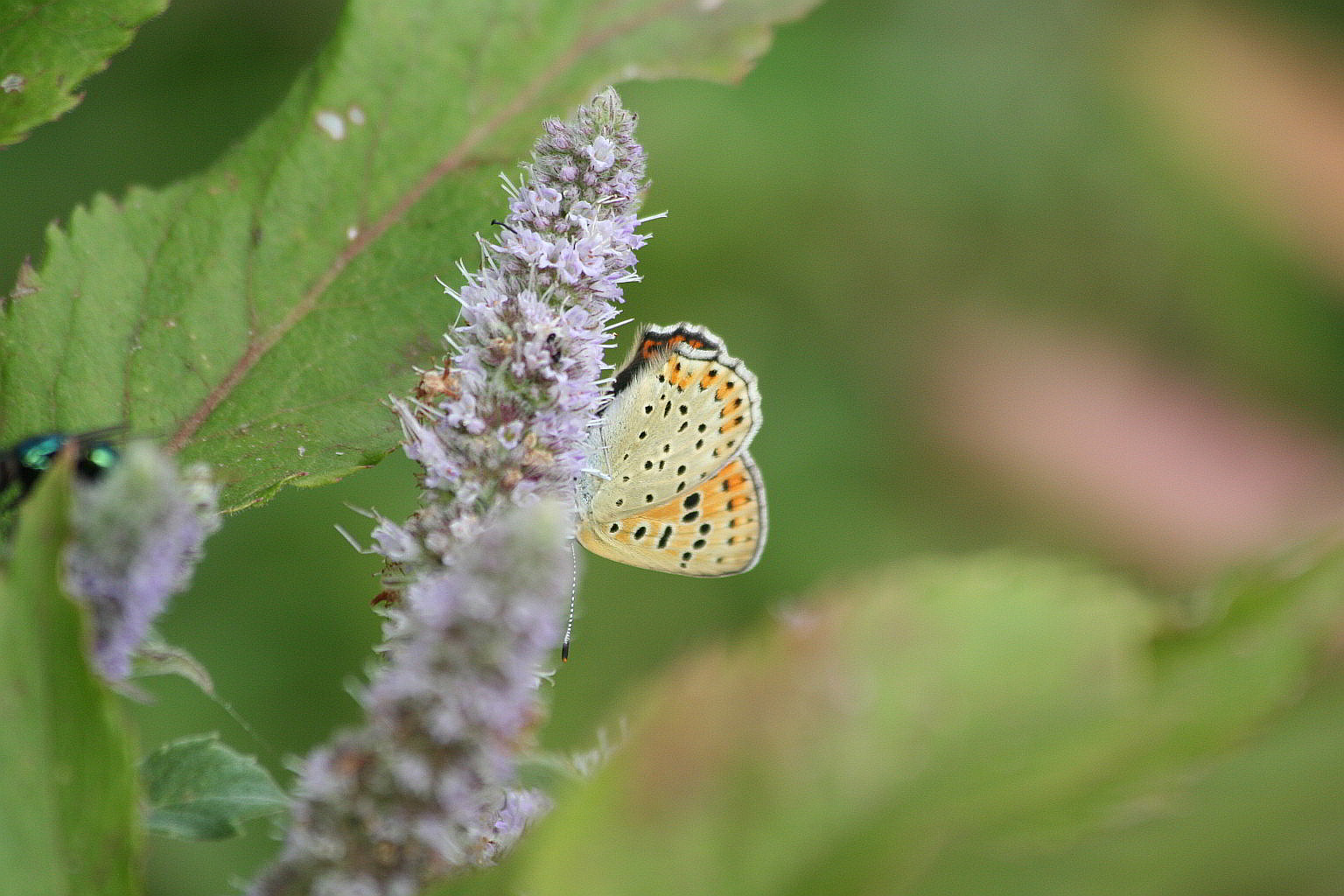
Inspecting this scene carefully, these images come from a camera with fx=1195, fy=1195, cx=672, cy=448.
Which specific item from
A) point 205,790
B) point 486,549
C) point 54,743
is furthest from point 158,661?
point 486,549

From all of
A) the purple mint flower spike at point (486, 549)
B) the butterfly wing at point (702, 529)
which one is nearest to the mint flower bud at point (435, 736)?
the purple mint flower spike at point (486, 549)

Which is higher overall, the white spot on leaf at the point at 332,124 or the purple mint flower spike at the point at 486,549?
the white spot on leaf at the point at 332,124

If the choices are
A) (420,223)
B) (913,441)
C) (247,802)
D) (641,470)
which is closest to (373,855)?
(247,802)

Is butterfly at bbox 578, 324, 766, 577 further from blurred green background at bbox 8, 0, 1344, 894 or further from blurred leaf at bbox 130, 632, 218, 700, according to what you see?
blurred leaf at bbox 130, 632, 218, 700

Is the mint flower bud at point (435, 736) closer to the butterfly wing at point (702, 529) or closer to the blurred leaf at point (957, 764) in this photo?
the blurred leaf at point (957, 764)

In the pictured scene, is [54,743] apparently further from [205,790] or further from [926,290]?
[926,290]

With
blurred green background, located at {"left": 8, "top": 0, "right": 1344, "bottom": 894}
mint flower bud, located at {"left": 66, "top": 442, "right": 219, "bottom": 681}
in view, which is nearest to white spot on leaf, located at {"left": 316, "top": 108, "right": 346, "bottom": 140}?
mint flower bud, located at {"left": 66, "top": 442, "right": 219, "bottom": 681}
